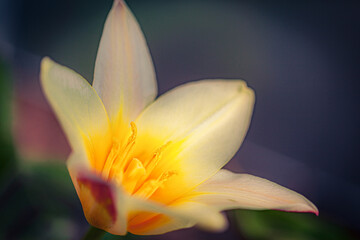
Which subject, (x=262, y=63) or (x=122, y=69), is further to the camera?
(x=262, y=63)

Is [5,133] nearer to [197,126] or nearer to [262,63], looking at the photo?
[197,126]

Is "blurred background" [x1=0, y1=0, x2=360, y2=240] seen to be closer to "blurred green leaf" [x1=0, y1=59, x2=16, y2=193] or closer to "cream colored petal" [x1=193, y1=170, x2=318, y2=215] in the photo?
"blurred green leaf" [x1=0, y1=59, x2=16, y2=193]

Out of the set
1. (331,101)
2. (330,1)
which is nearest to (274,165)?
(331,101)

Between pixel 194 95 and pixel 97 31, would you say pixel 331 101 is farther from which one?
pixel 194 95

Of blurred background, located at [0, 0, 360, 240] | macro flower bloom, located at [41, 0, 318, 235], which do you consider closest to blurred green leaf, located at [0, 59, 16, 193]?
blurred background, located at [0, 0, 360, 240]

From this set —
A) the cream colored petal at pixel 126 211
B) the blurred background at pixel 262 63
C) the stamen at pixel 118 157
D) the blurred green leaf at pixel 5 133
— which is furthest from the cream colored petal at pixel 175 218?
the blurred background at pixel 262 63

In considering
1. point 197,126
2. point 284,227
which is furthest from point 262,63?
point 197,126

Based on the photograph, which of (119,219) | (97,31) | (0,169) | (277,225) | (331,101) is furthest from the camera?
(331,101)
